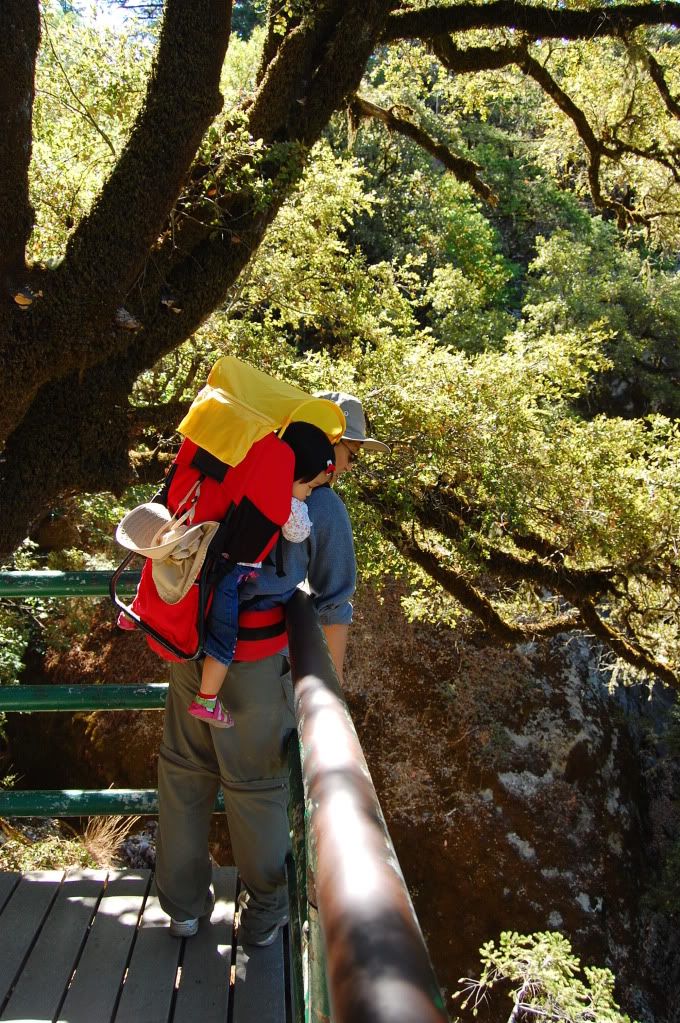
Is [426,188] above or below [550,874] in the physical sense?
above

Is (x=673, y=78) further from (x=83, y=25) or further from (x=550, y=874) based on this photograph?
(x=550, y=874)

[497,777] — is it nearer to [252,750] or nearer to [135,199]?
[135,199]

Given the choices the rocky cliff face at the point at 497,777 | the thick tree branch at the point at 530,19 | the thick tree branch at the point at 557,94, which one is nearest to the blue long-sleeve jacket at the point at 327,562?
the thick tree branch at the point at 530,19

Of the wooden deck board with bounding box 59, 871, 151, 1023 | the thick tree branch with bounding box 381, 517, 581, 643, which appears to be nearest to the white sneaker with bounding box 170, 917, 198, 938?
the wooden deck board with bounding box 59, 871, 151, 1023

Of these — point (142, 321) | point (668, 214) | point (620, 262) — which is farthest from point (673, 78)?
point (620, 262)

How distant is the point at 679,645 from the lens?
7.42 metres

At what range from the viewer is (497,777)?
35.2ft

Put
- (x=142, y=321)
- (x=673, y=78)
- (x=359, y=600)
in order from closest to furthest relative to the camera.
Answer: (x=142, y=321) → (x=673, y=78) → (x=359, y=600)

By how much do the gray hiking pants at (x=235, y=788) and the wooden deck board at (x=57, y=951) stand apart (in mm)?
278

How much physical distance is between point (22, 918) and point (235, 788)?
2.64 feet

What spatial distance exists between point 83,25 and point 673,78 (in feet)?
16.7

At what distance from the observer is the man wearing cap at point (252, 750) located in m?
2.04

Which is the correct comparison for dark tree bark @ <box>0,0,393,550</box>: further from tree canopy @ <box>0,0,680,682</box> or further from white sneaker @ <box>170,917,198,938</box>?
white sneaker @ <box>170,917,198,938</box>

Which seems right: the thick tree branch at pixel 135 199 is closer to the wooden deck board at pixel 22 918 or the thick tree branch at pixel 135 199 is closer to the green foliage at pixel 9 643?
the wooden deck board at pixel 22 918
